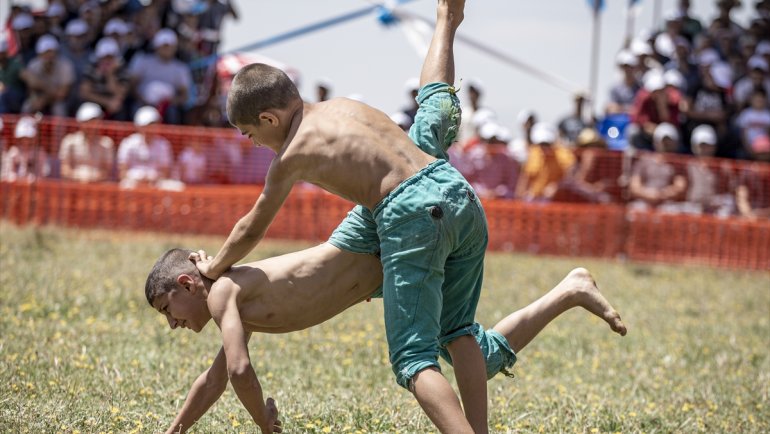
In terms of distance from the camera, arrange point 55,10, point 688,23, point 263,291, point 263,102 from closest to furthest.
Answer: point 263,102 < point 263,291 < point 55,10 < point 688,23

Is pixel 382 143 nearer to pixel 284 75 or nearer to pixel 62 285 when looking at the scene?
pixel 284 75

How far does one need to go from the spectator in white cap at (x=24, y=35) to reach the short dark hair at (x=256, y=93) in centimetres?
996

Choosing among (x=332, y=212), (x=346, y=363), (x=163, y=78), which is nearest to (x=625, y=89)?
(x=332, y=212)

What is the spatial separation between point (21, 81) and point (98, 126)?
1734mm

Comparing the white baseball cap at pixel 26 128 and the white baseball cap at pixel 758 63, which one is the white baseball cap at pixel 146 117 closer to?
the white baseball cap at pixel 26 128

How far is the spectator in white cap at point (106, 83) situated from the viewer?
42.5ft

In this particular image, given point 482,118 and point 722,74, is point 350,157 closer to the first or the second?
point 482,118

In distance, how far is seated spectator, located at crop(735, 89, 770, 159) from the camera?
13562 mm

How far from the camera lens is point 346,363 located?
635cm

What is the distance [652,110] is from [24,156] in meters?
7.28

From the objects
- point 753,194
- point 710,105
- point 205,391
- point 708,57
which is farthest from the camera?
point 708,57

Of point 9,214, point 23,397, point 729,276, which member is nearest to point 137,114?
point 9,214

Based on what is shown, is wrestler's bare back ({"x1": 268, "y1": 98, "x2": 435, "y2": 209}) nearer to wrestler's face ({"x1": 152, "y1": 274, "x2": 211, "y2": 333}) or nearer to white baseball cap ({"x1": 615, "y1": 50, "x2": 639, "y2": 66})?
wrestler's face ({"x1": 152, "y1": 274, "x2": 211, "y2": 333})

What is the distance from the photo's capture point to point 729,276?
11539mm
